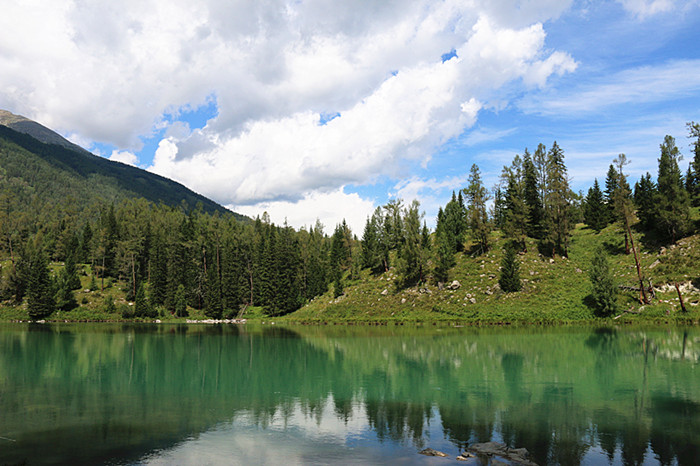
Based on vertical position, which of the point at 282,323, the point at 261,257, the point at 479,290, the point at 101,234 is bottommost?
the point at 282,323

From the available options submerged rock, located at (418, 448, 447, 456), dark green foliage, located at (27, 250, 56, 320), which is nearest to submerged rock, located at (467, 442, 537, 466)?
submerged rock, located at (418, 448, 447, 456)

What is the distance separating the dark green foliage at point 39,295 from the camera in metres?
103

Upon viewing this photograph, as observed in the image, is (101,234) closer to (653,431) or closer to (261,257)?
(261,257)

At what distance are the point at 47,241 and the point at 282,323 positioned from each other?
101 metres

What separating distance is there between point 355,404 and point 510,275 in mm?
61444

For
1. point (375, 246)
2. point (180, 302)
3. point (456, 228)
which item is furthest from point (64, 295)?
point (456, 228)

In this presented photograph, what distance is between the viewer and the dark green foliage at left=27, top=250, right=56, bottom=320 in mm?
102812

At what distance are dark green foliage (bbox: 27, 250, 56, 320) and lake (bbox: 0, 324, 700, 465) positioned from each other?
7108 cm

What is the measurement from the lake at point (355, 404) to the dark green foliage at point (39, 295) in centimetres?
7108

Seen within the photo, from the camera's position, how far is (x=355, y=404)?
76.2 feet

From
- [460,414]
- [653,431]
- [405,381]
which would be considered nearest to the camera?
[653,431]

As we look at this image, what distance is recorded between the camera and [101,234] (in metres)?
134

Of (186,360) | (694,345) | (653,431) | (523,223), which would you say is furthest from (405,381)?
(523,223)

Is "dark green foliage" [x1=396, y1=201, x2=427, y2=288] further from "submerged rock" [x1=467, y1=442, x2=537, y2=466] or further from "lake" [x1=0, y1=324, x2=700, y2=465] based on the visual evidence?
"submerged rock" [x1=467, y1=442, x2=537, y2=466]
